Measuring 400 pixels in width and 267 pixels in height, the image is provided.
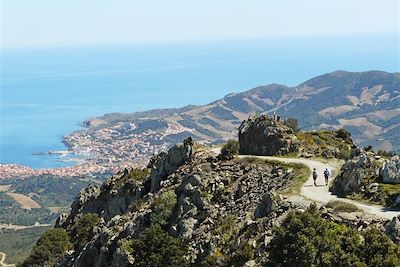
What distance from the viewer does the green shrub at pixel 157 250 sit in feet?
86.4

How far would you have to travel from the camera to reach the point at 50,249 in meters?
49.4

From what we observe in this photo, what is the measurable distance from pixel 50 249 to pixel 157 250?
2570cm

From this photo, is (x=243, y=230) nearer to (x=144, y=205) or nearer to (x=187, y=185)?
(x=187, y=185)

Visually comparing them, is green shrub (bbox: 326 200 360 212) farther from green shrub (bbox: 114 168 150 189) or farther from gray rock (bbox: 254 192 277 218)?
green shrub (bbox: 114 168 150 189)

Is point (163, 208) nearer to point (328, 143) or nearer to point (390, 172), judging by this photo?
point (390, 172)

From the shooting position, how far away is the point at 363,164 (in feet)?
99.5

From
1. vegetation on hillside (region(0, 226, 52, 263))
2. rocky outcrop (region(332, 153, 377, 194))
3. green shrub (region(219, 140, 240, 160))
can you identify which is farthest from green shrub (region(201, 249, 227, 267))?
vegetation on hillside (region(0, 226, 52, 263))

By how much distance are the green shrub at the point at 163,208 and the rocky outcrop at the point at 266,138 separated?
12.5m

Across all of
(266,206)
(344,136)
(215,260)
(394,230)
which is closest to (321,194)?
(266,206)

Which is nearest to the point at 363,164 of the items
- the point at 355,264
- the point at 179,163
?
the point at 355,264

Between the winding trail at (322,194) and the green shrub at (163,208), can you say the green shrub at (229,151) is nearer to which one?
the winding trail at (322,194)

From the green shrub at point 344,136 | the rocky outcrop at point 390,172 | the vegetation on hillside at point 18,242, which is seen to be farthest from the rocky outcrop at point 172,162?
the vegetation on hillside at point 18,242

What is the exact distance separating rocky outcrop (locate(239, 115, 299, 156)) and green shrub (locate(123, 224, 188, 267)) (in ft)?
56.8

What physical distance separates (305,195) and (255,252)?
6.98 meters
